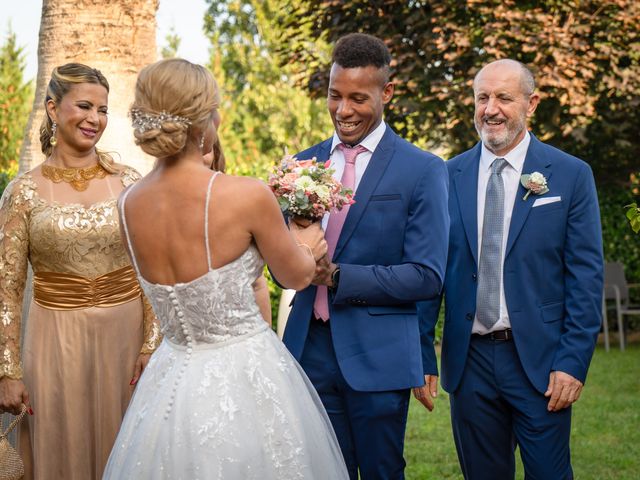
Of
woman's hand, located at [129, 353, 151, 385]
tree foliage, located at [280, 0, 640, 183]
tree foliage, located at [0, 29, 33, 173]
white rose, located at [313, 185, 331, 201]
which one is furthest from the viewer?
tree foliage, located at [0, 29, 33, 173]

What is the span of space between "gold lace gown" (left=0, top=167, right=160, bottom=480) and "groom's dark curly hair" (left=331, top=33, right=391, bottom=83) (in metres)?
1.42

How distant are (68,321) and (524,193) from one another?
7.75 feet

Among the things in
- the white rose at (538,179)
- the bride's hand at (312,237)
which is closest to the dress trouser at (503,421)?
the white rose at (538,179)

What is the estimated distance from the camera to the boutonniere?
179 inches

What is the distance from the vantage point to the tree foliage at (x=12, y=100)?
22.5 meters

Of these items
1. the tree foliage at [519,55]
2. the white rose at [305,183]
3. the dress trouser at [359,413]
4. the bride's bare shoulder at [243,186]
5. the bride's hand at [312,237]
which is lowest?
the dress trouser at [359,413]

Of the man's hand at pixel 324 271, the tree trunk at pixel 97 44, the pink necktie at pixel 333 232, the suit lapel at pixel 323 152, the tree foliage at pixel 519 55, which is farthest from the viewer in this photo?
the tree foliage at pixel 519 55

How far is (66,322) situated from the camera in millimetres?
4695

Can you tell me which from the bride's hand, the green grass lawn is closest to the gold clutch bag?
the bride's hand

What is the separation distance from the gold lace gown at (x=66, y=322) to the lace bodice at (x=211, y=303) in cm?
105

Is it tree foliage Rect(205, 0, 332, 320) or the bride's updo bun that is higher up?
tree foliage Rect(205, 0, 332, 320)

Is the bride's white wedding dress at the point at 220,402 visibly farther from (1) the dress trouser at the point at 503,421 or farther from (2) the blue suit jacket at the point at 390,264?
(1) the dress trouser at the point at 503,421

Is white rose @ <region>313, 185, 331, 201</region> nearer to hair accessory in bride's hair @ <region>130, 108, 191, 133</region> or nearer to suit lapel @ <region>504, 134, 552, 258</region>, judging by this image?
hair accessory in bride's hair @ <region>130, 108, 191, 133</region>

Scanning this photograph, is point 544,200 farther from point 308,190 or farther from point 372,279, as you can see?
point 308,190
